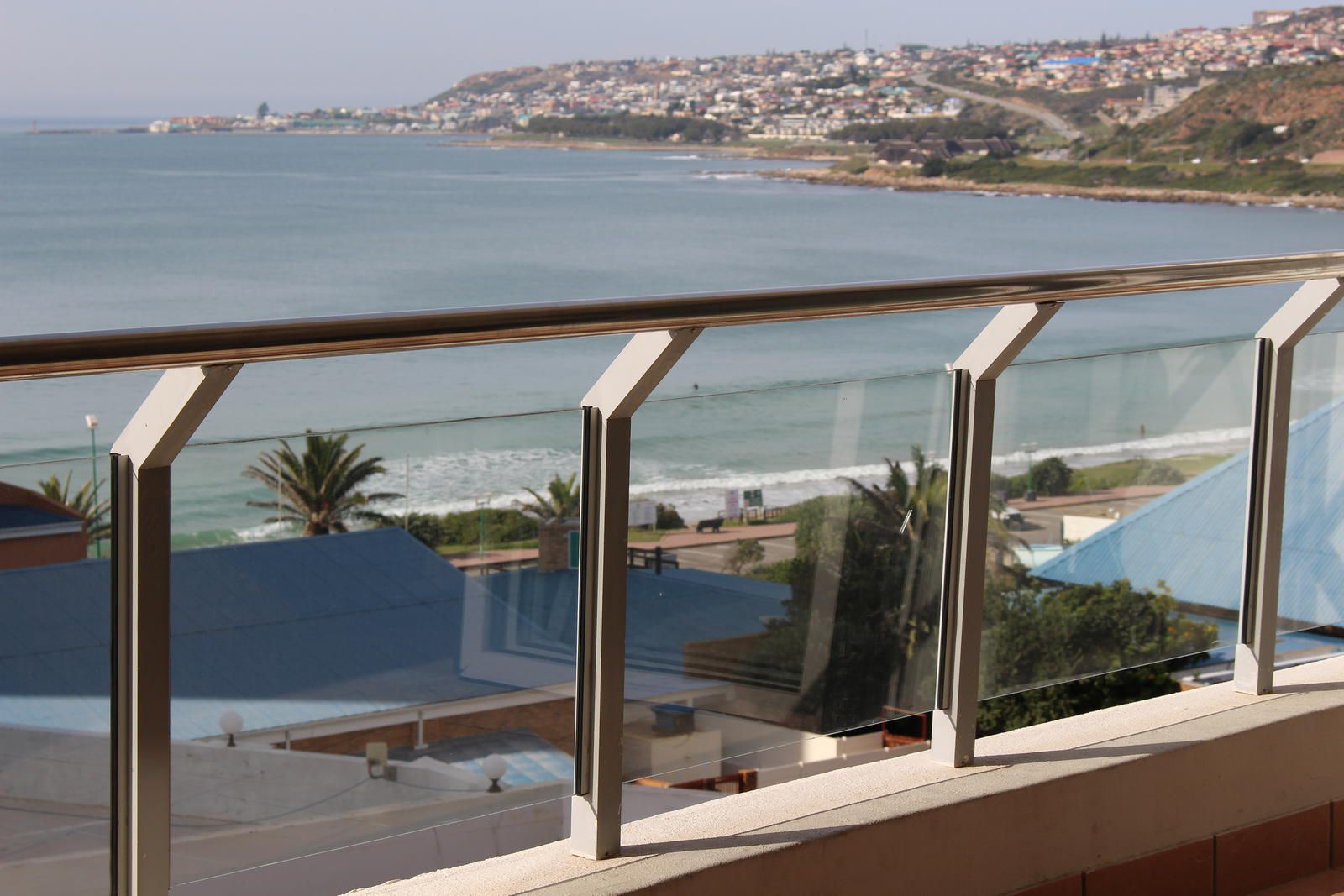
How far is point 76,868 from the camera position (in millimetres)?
1291

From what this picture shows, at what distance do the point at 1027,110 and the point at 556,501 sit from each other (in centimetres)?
6623

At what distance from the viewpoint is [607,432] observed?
158cm

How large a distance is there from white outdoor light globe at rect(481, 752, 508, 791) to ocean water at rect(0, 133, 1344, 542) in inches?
11.7

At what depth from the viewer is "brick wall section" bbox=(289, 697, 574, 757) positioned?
4.76 feet

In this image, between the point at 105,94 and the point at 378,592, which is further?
the point at 105,94

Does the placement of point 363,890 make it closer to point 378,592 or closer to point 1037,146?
point 378,592

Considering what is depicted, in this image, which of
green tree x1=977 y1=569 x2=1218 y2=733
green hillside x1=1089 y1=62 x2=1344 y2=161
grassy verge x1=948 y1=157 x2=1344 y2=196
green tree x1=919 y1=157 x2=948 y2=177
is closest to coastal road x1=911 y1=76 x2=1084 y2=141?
grassy verge x1=948 y1=157 x2=1344 y2=196

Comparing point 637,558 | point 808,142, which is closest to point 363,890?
point 637,558

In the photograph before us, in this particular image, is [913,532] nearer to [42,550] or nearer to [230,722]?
[230,722]

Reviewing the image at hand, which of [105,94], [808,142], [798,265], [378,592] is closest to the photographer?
[378,592]

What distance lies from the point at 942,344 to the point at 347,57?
6026 cm

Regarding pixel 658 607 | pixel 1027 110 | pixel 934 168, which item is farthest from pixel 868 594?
pixel 934 168

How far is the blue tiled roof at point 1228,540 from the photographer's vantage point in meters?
2.25

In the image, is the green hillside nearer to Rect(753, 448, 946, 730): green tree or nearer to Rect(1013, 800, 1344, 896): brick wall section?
Rect(1013, 800, 1344, 896): brick wall section
